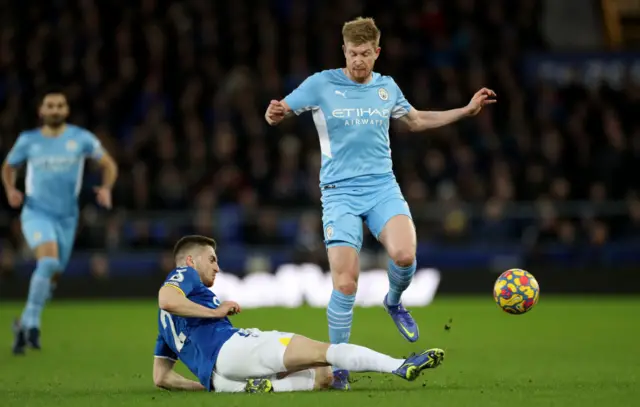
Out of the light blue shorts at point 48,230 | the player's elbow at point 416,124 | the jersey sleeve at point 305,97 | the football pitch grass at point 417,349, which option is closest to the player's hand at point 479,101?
the player's elbow at point 416,124

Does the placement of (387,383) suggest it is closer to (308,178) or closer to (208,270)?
(208,270)

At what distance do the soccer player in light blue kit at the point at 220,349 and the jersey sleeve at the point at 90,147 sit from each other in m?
4.35

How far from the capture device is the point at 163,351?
7.55 metres

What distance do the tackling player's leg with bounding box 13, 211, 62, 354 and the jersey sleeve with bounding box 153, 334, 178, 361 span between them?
3.66 metres

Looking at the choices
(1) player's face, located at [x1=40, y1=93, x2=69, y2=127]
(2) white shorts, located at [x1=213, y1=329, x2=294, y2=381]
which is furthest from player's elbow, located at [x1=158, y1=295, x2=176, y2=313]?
(1) player's face, located at [x1=40, y1=93, x2=69, y2=127]

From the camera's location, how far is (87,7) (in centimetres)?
2148

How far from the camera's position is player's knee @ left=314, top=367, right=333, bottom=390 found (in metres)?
7.31

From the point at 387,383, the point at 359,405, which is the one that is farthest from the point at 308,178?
the point at 359,405

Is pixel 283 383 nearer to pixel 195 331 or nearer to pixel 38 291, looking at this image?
pixel 195 331

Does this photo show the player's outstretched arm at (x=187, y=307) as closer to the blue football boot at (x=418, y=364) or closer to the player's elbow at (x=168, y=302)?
the player's elbow at (x=168, y=302)

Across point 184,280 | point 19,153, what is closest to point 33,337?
Result: point 19,153

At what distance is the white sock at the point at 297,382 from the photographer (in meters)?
7.24

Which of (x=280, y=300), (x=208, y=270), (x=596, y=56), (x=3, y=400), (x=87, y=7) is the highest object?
(x=87, y=7)

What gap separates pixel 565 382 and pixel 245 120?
11995mm
